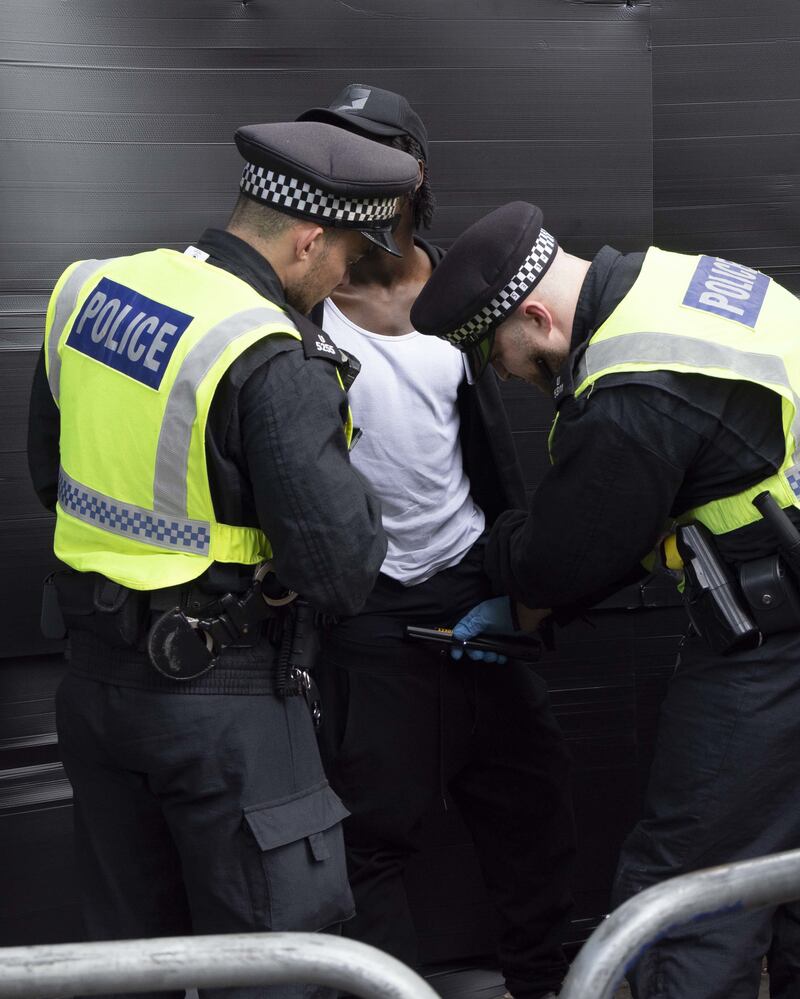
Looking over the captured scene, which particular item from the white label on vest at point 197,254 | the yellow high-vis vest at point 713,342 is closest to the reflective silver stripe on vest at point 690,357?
the yellow high-vis vest at point 713,342

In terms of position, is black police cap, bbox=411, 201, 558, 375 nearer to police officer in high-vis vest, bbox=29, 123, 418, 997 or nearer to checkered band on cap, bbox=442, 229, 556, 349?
checkered band on cap, bbox=442, 229, 556, 349

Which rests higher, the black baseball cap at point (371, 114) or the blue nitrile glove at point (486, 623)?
the black baseball cap at point (371, 114)

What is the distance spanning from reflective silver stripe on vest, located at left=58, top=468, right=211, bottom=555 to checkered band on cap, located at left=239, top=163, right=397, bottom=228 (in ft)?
1.75

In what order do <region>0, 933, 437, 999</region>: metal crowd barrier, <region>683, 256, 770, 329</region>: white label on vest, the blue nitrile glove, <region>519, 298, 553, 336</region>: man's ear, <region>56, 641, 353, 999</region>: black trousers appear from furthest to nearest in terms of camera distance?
the blue nitrile glove, <region>519, 298, 553, 336</region>: man's ear, <region>683, 256, 770, 329</region>: white label on vest, <region>56, 641, 353, 999</region>: black trousers, <region>0, 933, 437, 999</region>: metal crowd barrier

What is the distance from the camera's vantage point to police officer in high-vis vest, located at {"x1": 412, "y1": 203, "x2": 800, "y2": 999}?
1969 millimetres

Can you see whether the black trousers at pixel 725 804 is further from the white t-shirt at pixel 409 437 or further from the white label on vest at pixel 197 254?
the white label on vest at pixel 197 254

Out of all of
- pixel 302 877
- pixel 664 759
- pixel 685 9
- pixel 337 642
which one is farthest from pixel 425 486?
pixel 685 9

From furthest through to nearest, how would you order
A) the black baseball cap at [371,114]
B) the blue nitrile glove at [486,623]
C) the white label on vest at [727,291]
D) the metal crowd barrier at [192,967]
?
the blue nitrile glove at [486,623] → the black baseball cap at [371,114] → the white label on vest at [727,291] → the metal crowd barrier at [192,967]

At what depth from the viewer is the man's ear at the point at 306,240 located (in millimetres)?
2010

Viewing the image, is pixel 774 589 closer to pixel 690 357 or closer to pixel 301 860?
pixel 690 357

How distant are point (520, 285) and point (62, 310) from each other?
0.76m

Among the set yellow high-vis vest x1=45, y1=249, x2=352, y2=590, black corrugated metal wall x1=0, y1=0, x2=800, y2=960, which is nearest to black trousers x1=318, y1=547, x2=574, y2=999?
black corrugated metal wall x1=0, y1=0, x2=800, y2=960

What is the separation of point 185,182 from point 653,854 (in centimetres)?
160

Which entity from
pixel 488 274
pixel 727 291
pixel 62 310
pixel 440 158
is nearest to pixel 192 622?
pixel 62 310
